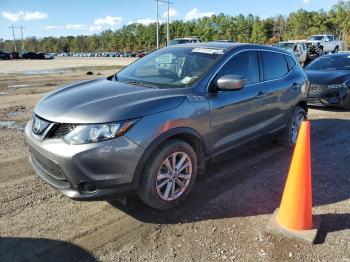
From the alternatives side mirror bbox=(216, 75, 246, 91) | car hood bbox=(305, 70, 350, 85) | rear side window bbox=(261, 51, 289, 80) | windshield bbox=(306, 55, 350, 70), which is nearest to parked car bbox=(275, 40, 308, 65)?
windshield bbox=(306, 55, 350, 70)

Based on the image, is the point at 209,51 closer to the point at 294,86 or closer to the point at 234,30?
the point at 294,86

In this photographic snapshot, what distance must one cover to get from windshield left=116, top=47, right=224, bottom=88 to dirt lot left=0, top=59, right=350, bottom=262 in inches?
53.6

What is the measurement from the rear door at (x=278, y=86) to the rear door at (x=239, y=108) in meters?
0.20

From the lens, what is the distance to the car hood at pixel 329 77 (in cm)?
977

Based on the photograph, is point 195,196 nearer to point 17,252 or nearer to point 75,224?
point 75,224

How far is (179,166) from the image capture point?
13.0 feet

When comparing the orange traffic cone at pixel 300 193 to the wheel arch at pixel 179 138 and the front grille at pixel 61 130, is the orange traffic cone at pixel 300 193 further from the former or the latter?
the front grille at pixel 61 130

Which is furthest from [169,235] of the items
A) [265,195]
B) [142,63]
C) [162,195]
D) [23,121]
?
[23,121]

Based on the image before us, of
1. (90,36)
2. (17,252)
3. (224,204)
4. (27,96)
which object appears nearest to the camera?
(17,252)

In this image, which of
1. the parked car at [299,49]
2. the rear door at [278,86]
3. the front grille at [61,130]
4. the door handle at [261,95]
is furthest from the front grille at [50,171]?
the parked car at [299,49]

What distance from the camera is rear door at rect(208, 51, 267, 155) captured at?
431 cm

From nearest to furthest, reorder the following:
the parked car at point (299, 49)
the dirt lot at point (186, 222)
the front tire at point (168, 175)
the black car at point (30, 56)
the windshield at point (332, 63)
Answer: the dirt lot at point (186, 222)
the front tire at point (168, 175)
the windshield at point (332, 63)
the parked car at point (299, 49)
the black car at point (30, 56)

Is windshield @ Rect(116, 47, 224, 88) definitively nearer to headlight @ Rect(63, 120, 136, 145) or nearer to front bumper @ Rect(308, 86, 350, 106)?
headlight @ Rect(63, 120, 136, 145)

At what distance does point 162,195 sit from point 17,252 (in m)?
1.45
